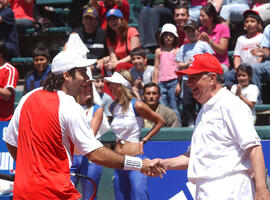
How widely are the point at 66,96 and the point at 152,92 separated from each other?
3581mm

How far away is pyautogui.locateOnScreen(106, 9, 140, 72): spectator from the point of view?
8.62 m

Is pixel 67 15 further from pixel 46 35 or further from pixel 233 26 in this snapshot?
pixel 233 26

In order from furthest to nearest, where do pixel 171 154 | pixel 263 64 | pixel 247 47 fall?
pixel 247 47, pixel 263 64, pixel 171 154

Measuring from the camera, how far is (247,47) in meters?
8.10

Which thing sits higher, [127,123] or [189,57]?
[189,57]

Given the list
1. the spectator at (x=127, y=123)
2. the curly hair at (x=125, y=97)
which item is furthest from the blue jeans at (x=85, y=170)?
the curly hair at (x=125, y=97)

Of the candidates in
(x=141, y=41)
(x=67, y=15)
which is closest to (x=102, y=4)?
(x=141, y=41)

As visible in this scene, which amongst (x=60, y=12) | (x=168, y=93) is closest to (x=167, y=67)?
(x=168, y=93)

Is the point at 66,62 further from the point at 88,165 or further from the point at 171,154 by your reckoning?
the point at 171,154

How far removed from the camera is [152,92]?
7.25 m

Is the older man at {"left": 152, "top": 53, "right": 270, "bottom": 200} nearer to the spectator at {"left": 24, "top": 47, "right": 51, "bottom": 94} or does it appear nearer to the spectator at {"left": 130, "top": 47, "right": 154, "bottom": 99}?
the spectator at {"left": 130, "top": 47, "right": 154, "bottom": 99}

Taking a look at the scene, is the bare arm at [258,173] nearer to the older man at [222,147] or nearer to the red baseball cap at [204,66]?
the older man at [222,147]

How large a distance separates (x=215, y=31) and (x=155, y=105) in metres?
1.89

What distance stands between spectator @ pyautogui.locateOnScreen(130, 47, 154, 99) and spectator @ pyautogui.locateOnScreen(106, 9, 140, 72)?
0.49 meters
